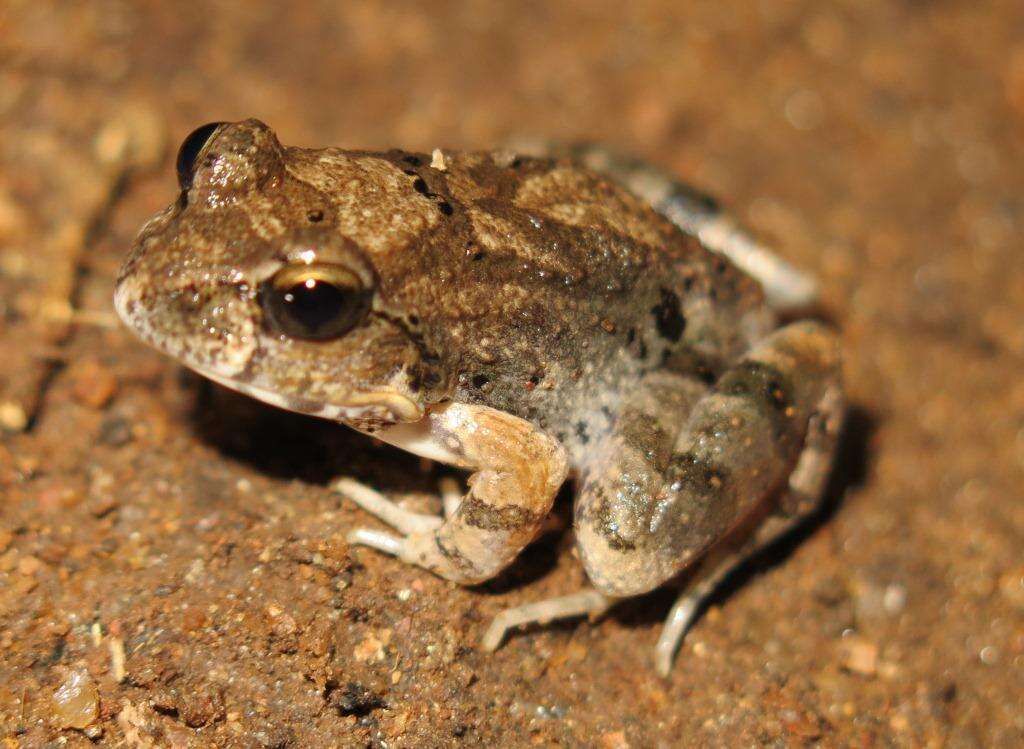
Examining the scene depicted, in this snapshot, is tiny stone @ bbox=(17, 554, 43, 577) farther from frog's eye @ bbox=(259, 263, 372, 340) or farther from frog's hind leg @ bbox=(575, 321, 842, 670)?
frog's hind leg @ bbox=(575, 321, 842, 670)

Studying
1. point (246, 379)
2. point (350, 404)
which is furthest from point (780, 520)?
point (246, 379)

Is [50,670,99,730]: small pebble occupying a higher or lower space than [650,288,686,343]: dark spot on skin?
lower

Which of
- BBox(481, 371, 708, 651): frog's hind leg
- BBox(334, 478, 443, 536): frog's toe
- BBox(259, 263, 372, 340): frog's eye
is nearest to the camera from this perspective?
BBox(259, 263, 372, 340): frog's eye

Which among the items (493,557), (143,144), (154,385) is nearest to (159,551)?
(154,385)

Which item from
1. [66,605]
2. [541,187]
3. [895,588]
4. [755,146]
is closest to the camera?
[66,605]

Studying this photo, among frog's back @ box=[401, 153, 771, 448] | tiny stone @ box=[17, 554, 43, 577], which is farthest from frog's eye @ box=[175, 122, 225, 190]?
tiny stone @ box=[17, 554, 43, 577]

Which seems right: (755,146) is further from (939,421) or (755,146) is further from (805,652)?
(805,652)

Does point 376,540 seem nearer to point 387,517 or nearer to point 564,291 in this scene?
point 387,517
